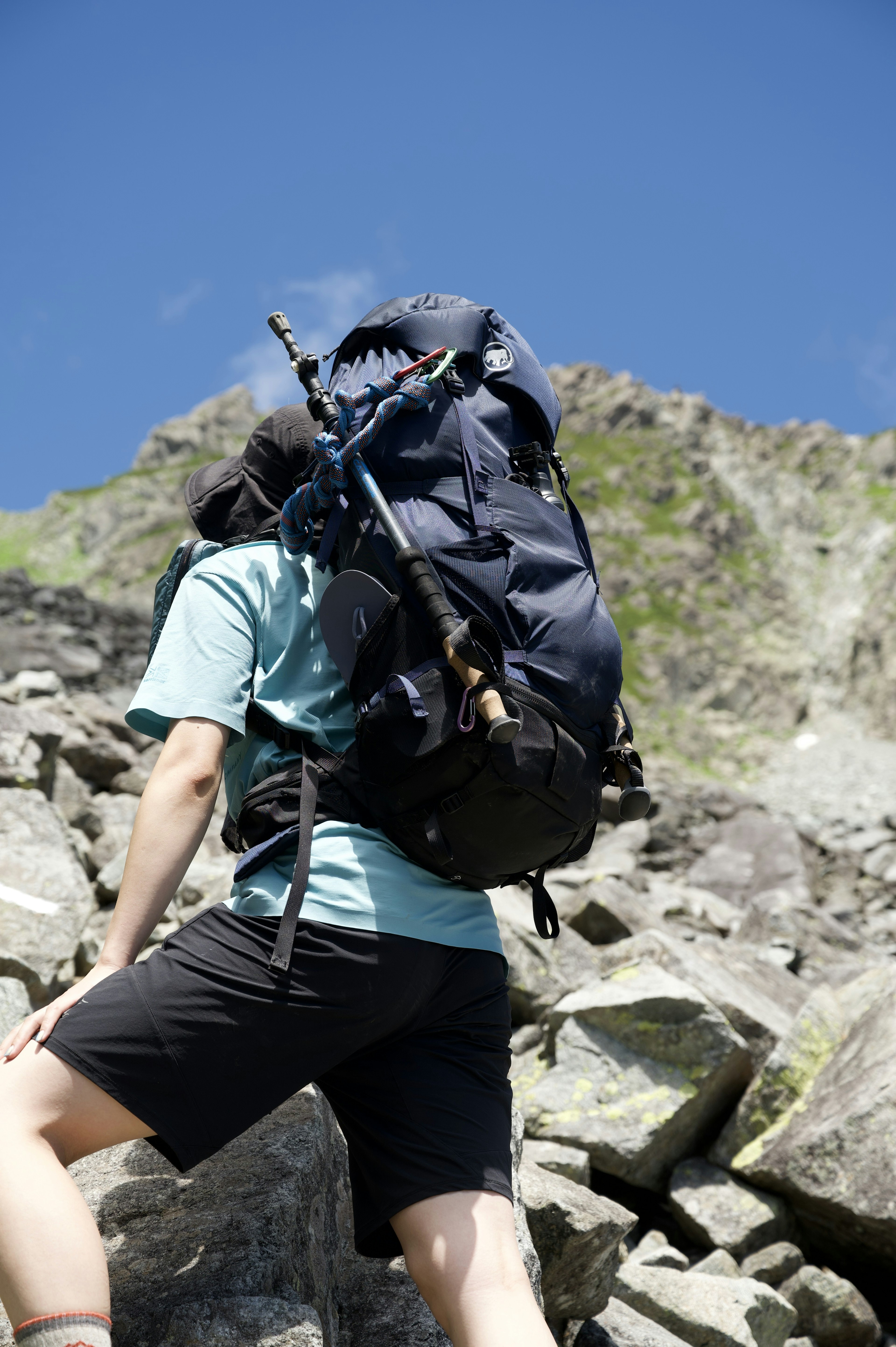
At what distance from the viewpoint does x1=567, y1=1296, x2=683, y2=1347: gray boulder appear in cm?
425

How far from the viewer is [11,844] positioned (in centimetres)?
712

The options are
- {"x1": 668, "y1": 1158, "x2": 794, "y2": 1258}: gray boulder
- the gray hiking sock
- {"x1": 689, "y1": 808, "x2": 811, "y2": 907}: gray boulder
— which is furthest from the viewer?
{"x1": 689, "y1": 808, "x2": 811, "y2": 907}: gray boulder

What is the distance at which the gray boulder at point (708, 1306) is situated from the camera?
460cm

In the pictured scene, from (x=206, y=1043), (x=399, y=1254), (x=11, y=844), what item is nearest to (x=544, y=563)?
(x=206, y=1043)

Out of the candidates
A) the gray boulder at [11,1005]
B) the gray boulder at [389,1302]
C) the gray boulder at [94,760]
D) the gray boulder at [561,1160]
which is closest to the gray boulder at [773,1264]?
the gray boulder at [561,1160]

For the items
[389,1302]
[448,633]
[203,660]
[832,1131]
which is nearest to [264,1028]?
[203,660]

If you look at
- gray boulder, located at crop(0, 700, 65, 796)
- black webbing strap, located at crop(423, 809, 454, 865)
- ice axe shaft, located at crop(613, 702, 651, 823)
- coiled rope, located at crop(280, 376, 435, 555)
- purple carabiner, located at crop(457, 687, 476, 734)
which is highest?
coiled rope, located at crop(280, 376, 435, 555)

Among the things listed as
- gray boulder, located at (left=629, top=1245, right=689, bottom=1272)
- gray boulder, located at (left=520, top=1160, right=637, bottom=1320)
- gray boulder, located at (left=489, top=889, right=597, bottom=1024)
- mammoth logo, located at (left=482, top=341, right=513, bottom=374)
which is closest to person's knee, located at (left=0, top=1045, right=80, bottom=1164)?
mammoth logo, located at (left=482, top=341, right=513, bottom=374)

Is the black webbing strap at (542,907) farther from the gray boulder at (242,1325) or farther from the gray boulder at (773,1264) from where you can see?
the gray boulder at (773,1264)

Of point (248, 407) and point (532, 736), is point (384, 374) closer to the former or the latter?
point (532, 736)

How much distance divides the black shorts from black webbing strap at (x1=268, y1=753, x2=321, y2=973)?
42 millimetres

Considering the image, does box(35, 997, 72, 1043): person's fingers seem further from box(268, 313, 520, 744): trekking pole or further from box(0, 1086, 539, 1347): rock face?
box(268, 313, 520, 744): trekking pole

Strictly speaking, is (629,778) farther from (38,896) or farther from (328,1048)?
(38,896)

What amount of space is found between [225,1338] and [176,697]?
1.83m
